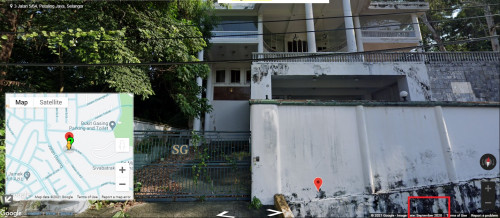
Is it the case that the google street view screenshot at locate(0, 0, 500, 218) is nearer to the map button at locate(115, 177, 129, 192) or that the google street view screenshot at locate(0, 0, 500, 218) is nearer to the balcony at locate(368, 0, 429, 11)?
the map button at locate(115, 177, 129, 192)

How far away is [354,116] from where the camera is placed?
216 inches

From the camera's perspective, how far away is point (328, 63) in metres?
10.3

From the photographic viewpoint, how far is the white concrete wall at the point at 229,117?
13.5m

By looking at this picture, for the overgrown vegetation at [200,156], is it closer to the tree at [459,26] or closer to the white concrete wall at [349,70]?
the white concrete wall at [349,70]

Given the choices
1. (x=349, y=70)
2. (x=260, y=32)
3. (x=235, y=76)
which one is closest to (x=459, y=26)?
(x=349, y=70)

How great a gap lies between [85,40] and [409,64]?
1289 cm

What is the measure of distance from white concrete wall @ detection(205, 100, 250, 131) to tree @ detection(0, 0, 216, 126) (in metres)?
4.19

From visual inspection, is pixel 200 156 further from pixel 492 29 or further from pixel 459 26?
pixel 459 26

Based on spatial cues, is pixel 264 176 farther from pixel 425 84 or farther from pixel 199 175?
pixel 425 84

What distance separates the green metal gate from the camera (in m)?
5.41

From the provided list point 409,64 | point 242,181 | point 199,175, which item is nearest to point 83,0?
point 199,175

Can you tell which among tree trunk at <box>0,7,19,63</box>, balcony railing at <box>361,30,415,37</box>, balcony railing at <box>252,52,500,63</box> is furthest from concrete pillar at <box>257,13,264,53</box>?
tree trunk at <box>0,7,19,63</box>

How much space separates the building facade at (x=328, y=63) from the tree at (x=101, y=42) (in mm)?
2322

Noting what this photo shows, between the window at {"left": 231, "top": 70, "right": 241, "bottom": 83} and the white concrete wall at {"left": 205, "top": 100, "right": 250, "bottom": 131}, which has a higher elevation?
the window at {"left": 231, "top": 70, "right": 241, "bottom": 83}
